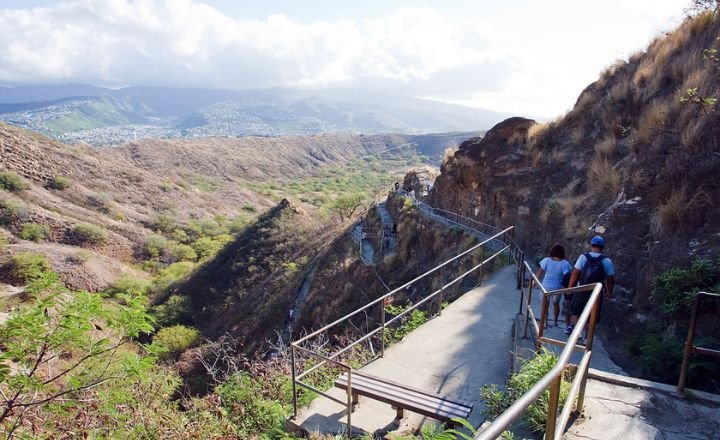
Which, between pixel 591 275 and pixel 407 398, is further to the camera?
pixel 591 275

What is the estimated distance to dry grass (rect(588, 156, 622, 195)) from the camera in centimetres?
874

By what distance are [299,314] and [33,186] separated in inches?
1756

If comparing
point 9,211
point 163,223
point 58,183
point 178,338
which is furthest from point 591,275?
point 58,183

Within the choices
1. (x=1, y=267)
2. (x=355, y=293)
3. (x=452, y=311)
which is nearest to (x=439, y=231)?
(x=355, y=293)

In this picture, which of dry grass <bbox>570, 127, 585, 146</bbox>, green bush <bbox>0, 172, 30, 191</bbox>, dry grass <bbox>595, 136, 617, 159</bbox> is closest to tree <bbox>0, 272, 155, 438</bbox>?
dry grass <bbox>595, 136, 617, 159</bbox>

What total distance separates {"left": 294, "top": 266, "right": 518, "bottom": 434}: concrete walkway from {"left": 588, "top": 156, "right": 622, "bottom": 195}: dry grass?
10.3ft

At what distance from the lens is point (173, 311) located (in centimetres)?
2938

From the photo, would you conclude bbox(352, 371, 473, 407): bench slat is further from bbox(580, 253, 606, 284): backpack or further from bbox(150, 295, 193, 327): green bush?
bbox(150, 295, 193, 327): green bush

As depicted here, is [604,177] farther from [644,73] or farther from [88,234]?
[88,234]

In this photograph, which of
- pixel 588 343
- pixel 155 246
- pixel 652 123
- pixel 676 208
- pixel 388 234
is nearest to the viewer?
pixel 588 343

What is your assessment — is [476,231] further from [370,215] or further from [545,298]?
[370,215]

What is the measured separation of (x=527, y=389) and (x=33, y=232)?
156ft

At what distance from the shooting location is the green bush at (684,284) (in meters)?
4.98

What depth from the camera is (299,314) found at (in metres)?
20.0
